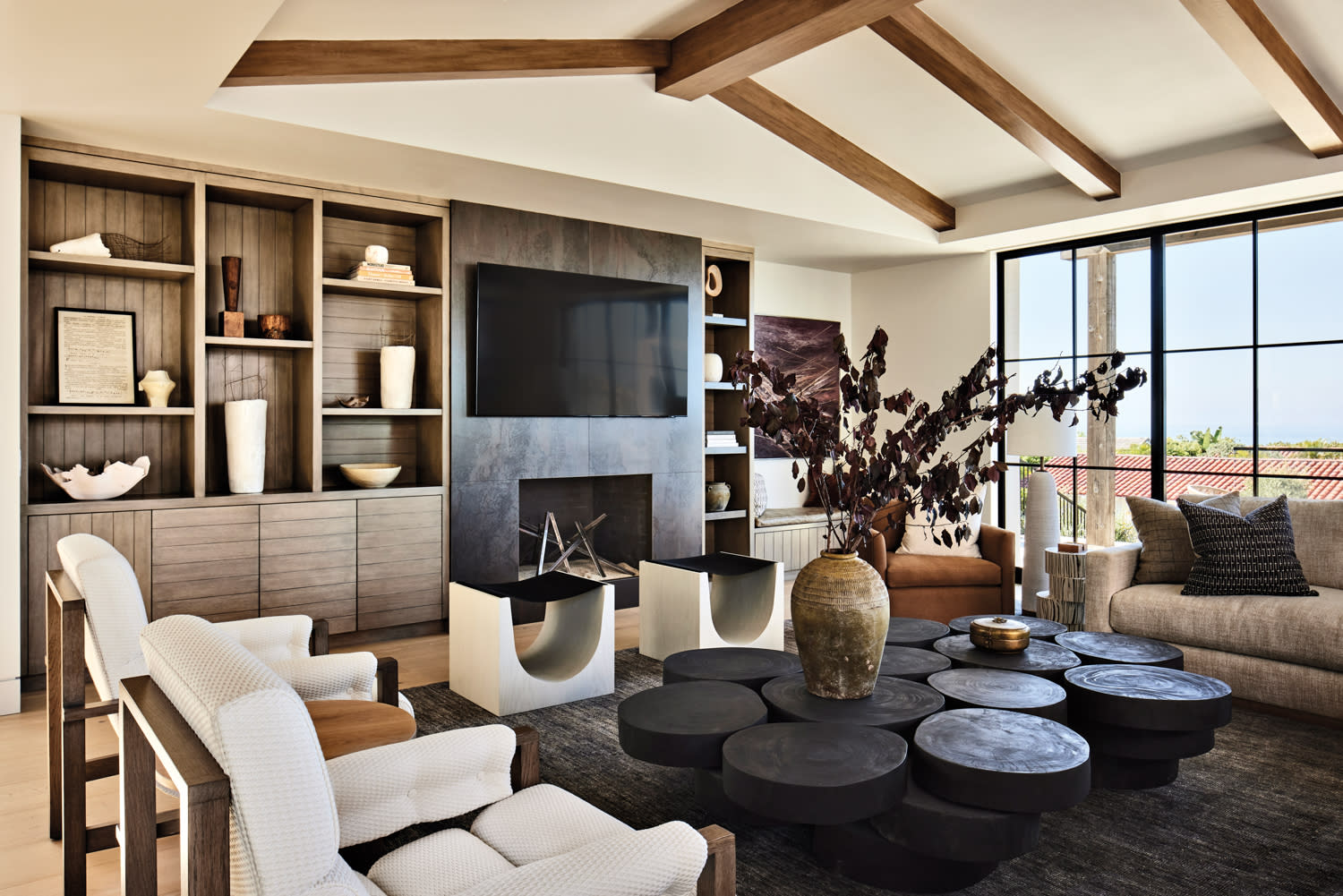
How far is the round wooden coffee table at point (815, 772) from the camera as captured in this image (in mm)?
1869

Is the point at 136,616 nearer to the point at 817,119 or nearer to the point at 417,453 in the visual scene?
the point at 417,453

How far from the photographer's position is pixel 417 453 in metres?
5.00

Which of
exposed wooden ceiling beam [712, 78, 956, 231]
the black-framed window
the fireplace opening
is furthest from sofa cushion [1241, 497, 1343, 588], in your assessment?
the fireplace opening

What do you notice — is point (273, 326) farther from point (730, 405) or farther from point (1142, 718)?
point (1142, 718)

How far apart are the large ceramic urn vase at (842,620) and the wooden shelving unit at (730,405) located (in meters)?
3.51

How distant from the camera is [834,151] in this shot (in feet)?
16.5

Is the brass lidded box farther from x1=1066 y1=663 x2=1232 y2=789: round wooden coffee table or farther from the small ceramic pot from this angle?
the small ceramic pot

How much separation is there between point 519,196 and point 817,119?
5.77 feet

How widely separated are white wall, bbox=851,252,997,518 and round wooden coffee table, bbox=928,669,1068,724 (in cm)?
363

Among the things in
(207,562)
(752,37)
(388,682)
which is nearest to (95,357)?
(207,562)

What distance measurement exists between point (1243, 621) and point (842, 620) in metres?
2.22

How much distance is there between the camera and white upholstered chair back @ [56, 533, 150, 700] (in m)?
2.09

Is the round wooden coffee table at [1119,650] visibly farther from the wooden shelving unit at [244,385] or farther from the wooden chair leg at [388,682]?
the wooden shelving unit at [244,385]

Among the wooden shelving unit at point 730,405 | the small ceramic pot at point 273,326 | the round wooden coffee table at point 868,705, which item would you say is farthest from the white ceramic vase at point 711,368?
the round wooden coffee table at point 868,705
